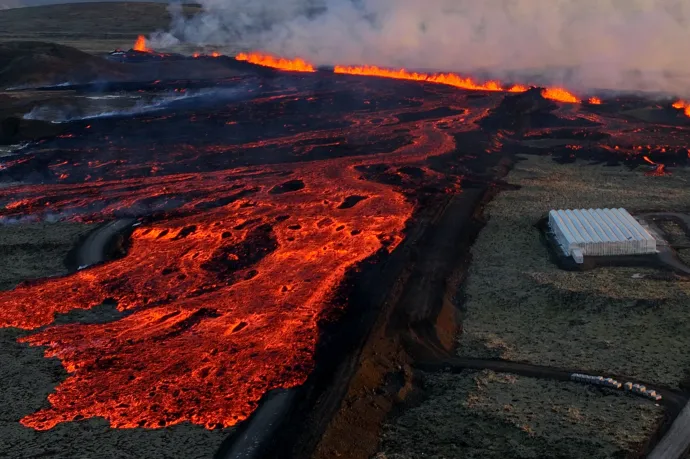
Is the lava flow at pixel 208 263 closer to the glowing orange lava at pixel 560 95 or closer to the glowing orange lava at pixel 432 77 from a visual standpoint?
the glowing orange lava at pixel 560 95

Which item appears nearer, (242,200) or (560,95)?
(242,200)

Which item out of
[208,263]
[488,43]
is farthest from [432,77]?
[208,263]

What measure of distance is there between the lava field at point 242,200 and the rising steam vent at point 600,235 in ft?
23.5

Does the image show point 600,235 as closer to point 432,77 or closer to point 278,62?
point 432,77

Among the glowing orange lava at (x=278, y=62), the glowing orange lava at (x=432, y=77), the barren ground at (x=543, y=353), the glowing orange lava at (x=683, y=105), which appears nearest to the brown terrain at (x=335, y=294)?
the barren ground at (x=543, y=353)

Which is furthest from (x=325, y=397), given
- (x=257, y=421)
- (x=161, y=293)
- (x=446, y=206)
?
(x=446, y=206)

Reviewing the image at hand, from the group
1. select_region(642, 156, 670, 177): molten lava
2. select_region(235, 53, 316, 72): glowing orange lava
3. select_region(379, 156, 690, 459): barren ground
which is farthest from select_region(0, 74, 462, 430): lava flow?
select_region(235, 53, 316, 72): glowing orange lava

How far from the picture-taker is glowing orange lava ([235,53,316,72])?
280 feet

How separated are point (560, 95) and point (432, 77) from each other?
16269 mm

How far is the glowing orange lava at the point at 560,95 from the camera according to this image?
6125 centimetres

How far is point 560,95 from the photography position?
6244 cm

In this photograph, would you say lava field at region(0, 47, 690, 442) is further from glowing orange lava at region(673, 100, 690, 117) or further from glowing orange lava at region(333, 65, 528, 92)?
glowing orange lava at region(333, 65, 528, 92)

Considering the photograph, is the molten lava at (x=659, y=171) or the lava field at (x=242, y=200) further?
the molten lava at (x=659, y=171)

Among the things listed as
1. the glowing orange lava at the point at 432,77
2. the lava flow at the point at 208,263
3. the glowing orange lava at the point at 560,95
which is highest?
the glowing orange lava at the point at 432,77
